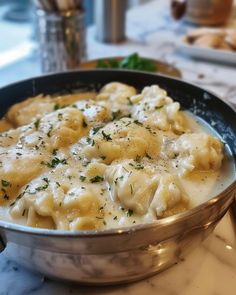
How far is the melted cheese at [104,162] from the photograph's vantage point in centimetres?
81

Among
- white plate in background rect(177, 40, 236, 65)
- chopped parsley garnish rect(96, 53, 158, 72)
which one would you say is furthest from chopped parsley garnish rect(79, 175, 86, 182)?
white plate in background rect(177, 40, 236, 65)

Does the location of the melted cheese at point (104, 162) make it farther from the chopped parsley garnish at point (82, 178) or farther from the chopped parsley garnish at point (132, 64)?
the chopped parsley garnish at point (132, 64)

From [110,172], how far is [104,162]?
67 millimetres

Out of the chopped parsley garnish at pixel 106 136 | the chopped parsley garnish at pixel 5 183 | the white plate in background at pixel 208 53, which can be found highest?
the chopped parsley garnish at pixel 106 136

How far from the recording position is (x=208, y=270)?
83cm

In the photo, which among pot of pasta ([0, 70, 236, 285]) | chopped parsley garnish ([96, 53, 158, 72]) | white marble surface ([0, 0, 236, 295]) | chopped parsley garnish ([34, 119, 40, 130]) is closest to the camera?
pot of pasta ([0, 70, 236, 285])

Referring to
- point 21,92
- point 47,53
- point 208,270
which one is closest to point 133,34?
point 47,53

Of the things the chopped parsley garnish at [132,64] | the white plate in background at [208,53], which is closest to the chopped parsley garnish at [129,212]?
the chopped parsley garnish at [132,64]

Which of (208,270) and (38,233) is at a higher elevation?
(38,233)

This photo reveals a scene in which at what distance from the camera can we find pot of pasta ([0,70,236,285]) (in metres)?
0.67

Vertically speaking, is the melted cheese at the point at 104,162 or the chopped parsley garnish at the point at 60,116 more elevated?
the chopped parsley garnish at the point at 60,116

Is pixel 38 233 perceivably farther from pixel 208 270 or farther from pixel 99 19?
pixel 99 19

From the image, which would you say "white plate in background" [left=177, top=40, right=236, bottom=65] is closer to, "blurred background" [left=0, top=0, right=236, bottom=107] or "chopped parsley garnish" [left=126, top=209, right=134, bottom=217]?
"blurred background" [left=0, top=0, right=236, bottom=107]

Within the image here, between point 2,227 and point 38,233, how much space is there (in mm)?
62
